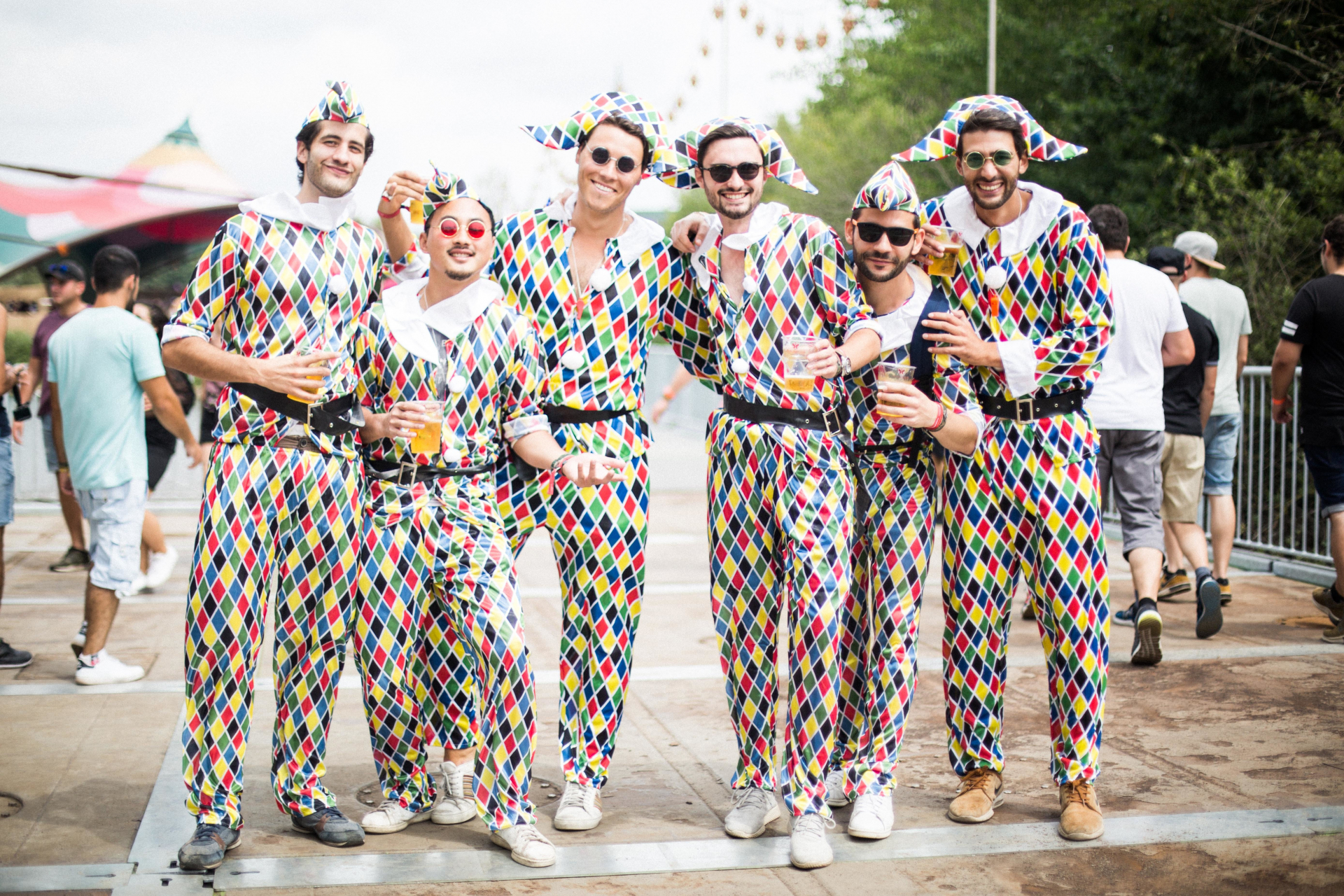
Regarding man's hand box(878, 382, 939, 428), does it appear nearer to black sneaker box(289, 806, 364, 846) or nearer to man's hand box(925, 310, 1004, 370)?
man's hand box(925, 310, 1004, 370)

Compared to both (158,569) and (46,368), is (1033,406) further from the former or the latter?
(46,368)

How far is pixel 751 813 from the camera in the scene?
4074mm

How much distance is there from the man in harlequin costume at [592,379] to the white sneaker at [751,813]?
456 millimetres

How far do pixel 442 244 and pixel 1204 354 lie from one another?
5.15 metres

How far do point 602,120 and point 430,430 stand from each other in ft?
3.87

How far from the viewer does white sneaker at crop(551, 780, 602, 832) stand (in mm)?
4117

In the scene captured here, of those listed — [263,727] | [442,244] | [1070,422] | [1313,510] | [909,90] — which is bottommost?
[263,727]

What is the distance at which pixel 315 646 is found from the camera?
3.98 meters

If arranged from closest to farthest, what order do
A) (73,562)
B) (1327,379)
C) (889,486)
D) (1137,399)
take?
1. (889,486)
2. (1137,399)
3. (1327,379)
4. (73,562)

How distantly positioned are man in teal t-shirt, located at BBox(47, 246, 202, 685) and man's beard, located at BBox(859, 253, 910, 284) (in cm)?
385

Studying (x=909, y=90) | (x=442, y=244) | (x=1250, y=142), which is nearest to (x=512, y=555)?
(x=442, y=244)

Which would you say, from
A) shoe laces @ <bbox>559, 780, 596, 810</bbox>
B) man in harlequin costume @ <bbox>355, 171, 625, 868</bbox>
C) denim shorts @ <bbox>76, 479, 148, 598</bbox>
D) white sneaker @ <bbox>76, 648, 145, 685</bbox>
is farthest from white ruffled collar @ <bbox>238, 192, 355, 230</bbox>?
white sneaker @ <bbox>76, 648, 145, 685</bbox>

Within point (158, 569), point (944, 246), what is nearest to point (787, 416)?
point (944, 246)

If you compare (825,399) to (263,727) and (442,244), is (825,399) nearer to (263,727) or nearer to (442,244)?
(442,244)
